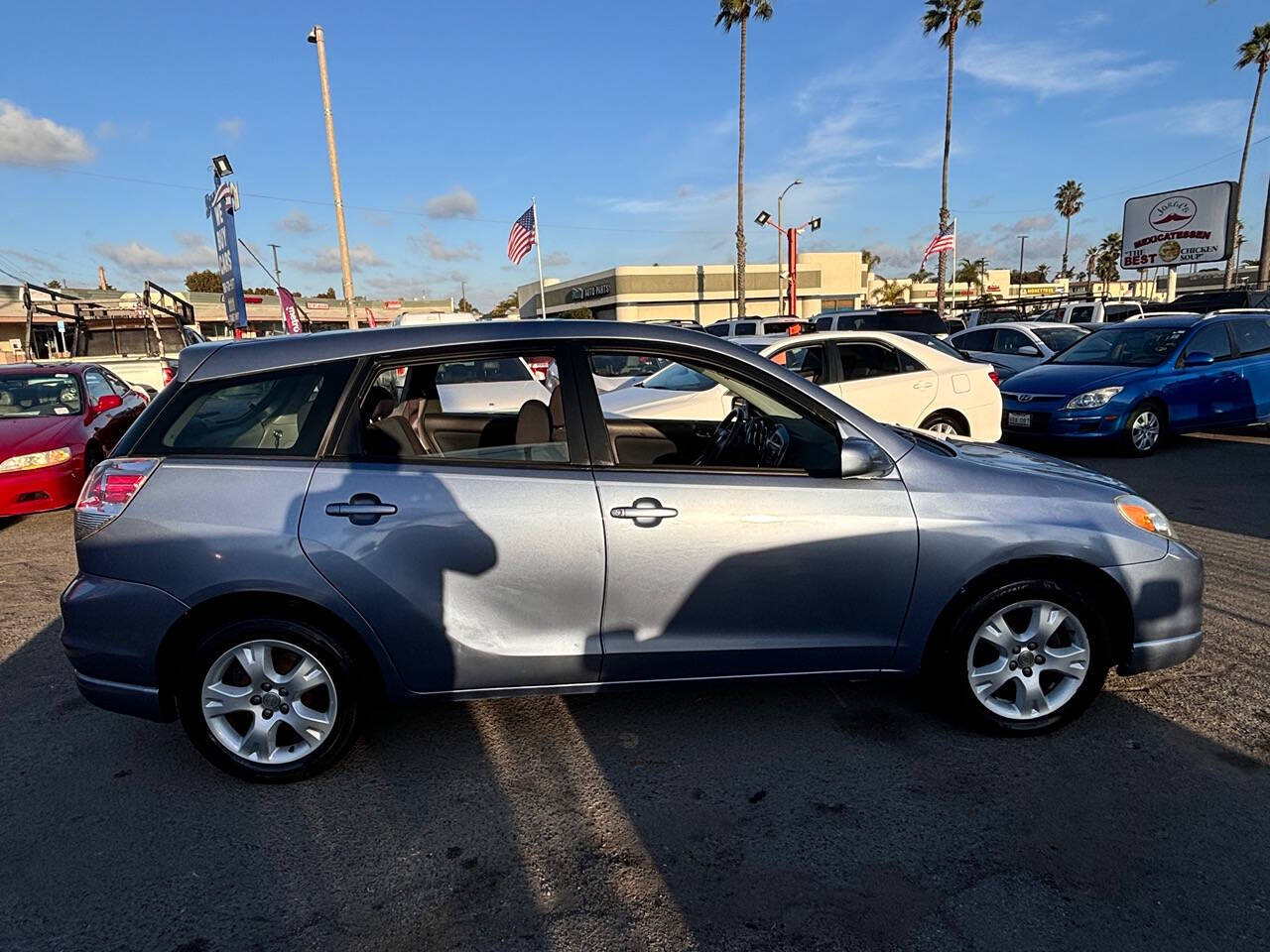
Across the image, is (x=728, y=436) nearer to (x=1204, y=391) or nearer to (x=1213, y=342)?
(x=1204, y=391)

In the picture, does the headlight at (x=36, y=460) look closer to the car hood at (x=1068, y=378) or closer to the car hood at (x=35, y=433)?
the car hood at (x=35, y=433)

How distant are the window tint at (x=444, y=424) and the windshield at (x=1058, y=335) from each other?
1200cm

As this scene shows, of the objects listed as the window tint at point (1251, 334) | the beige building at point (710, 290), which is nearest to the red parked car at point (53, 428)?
the window tint at point (1251, 334)

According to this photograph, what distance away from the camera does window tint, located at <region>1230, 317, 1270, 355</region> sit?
9.52 metres

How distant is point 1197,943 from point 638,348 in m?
2.57

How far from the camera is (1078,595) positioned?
10.1 ft

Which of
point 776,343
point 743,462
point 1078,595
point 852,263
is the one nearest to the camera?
point 1078,595

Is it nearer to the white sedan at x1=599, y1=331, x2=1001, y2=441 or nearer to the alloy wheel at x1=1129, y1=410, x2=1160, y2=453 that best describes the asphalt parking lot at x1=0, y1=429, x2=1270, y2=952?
the white sedan at x1=599, y1=331, x2=1001, y2=441

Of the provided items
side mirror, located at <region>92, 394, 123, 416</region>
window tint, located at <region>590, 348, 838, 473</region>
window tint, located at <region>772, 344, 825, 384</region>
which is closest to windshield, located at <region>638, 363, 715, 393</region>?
window tint, located at <region>772, 344, 825, 384</region>

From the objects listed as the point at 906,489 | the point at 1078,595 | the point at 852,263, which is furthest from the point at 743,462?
the point at 852,263

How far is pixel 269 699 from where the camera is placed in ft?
9.61

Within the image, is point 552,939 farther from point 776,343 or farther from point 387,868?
point 776,343

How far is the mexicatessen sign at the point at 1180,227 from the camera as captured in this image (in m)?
27.5

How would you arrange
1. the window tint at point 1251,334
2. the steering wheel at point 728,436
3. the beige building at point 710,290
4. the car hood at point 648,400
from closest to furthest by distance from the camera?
the steering wheel at point 728,436 < the car hood at point 648,400 < the window tint at point 1251,334 < the beige building at point 710,290
